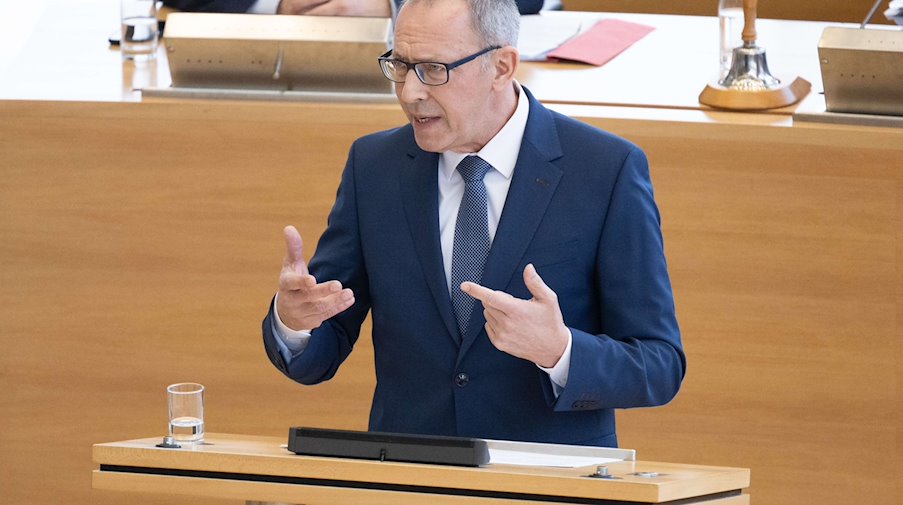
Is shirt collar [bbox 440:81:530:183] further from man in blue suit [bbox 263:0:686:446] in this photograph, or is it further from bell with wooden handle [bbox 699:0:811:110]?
bell with wooden handle [bbox 699:0:811:110]

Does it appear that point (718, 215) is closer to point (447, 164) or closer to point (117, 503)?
point (447, 164)

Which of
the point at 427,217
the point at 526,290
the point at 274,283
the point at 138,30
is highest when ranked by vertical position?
the point at 138,30

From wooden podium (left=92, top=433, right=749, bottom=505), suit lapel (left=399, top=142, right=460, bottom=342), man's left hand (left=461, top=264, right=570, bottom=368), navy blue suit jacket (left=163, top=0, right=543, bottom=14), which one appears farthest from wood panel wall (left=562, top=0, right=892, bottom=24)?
wooden podium (left=92, top=433, right=749, bottom=505)

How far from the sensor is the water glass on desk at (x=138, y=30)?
12.4 ft

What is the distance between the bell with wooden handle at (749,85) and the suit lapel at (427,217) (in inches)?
44.8

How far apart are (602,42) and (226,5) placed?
1.14m

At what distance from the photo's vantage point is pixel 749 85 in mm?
3307

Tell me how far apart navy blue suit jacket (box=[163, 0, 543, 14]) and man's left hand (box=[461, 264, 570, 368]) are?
243cm

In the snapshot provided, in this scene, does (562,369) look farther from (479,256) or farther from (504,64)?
(504,64)

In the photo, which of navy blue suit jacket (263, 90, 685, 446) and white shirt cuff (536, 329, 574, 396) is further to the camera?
navy blue suit jacket (263, 90, 685, 446)

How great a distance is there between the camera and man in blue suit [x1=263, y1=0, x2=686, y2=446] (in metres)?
2.17

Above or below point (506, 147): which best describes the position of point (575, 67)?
above

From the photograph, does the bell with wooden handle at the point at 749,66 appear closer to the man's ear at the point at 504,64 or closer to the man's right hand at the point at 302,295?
the man's ear at the point at 504,64

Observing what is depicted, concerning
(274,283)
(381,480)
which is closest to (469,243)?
(381,480)
